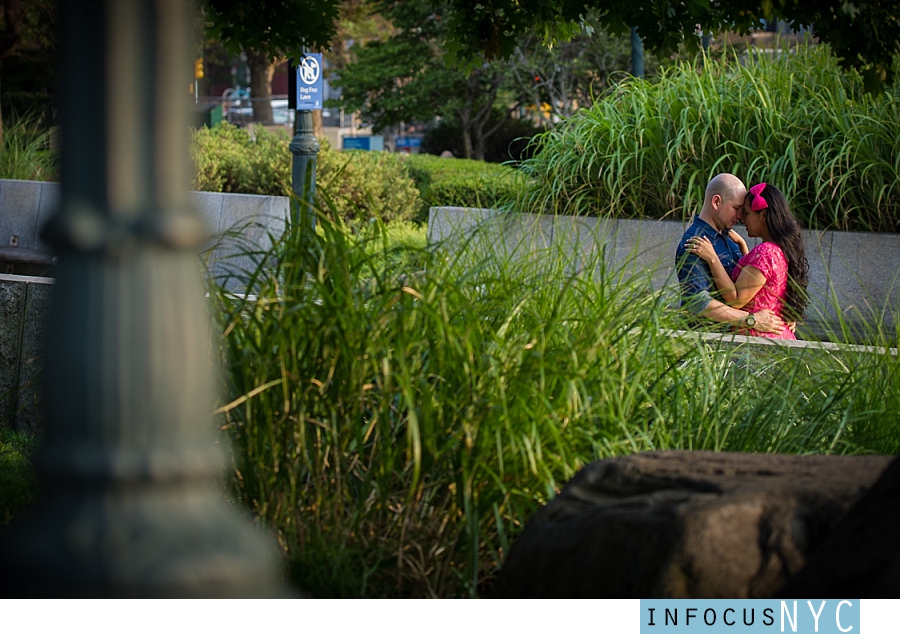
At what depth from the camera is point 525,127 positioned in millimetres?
29266

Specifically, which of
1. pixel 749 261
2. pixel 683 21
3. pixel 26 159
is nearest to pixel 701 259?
pixel 749 261

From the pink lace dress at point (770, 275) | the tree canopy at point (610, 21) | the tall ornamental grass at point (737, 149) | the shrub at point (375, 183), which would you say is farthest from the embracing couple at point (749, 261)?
the shrub at point (375, 183)

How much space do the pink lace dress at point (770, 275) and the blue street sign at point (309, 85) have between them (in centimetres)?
592

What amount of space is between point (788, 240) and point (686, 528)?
12.7ft

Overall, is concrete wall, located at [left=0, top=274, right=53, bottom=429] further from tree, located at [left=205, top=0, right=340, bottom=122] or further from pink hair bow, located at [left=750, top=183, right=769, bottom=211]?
pink hair bow, located at [left=750, top=183, right=769, bottom=211]

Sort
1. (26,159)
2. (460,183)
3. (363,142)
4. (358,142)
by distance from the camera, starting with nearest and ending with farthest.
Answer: (26,159)
(460,183)
(358,142)
(363,142)

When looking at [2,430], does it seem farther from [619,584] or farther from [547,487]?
Answer: [619,584]

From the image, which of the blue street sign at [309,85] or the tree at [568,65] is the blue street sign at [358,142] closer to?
the tree at [568,65]

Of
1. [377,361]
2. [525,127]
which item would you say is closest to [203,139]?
[377,361]

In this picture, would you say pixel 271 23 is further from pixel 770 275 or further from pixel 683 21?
pixel 770 275

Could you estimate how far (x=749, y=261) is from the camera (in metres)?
5.98

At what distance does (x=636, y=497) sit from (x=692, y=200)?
613cm

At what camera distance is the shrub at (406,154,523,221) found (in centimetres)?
980

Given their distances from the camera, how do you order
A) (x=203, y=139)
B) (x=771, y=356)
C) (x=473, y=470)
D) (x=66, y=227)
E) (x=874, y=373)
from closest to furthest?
(x=66, y=227)
(x=473, y=470)
(x=874, y=373)
(x=771, y=356)
(x=203, y=139)
